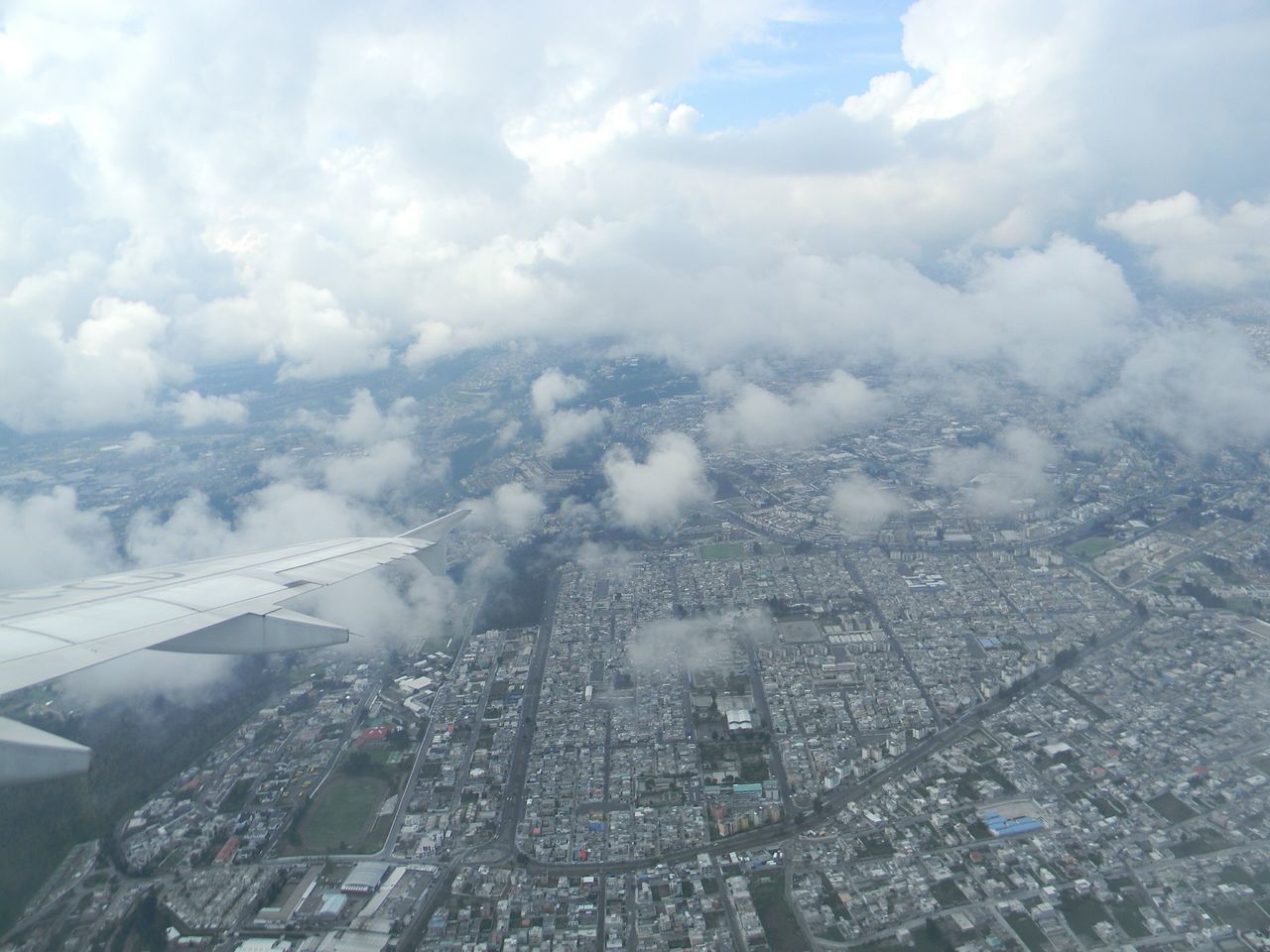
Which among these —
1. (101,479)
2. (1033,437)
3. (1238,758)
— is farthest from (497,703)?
(1033,437)

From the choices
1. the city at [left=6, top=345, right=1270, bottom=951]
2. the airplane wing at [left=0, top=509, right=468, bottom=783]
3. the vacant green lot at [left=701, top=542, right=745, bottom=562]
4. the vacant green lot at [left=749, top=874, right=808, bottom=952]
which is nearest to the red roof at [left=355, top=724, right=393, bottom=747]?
the city at [left=6, top=345, right=1270, bottom=951]

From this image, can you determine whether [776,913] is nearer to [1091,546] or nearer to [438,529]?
[438,529]

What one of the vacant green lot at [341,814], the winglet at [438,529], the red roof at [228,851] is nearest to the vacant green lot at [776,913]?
the vacant green lot at [341,814]

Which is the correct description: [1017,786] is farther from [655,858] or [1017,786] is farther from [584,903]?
[584,903]

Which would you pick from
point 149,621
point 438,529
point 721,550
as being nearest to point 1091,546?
point 721,550

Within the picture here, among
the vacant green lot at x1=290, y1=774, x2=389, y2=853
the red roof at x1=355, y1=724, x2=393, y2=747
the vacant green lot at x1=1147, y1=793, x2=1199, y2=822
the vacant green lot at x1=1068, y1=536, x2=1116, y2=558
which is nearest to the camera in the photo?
the vacant green lot at x1=1147, y1=793, x2=1199, y2=822

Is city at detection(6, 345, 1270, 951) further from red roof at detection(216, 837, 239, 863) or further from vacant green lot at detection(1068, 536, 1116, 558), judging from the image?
vacant green lot at detection(1068, 536, 1116, 558)
